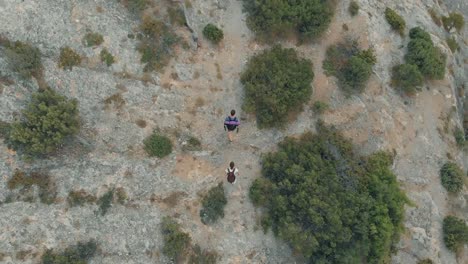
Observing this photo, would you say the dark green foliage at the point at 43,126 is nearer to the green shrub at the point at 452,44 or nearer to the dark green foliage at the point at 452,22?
the green shrub at the point at 452,44

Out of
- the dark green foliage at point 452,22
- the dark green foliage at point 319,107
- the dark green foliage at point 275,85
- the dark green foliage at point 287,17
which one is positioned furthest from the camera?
the dark green foliage at point 452,22

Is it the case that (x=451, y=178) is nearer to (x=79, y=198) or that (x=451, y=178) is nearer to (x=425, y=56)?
(x=425, y=56)

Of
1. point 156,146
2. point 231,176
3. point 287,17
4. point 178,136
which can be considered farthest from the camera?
point 287,17

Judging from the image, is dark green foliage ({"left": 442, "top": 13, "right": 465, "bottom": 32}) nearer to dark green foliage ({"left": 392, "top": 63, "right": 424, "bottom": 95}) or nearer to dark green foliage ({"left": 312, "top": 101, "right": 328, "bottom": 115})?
dark green foliage ({"left": 392, "top": 63, "right": 424, "bottom": 95})

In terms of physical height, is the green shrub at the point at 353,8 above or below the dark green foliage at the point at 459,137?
above

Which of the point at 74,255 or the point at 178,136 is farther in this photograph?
the point at 178,136

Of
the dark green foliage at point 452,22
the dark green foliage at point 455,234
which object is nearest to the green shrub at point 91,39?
the dark green foliage at point 455,234

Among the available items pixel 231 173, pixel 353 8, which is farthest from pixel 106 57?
pixel 353 8
